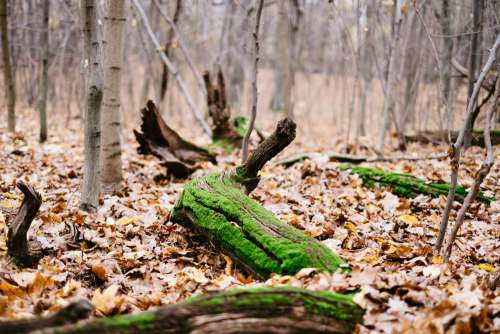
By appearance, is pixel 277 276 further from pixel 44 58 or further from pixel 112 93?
pixel 44 58

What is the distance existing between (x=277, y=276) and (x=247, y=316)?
2.52 feet

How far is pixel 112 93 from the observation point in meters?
5.43

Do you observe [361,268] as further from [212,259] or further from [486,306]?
[212,259]

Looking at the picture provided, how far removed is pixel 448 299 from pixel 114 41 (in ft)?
15.1

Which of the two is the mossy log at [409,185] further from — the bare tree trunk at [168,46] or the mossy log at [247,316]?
the bare tree trunk at [168,46]

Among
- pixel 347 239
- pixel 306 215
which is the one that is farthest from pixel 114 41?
pixel 347 239

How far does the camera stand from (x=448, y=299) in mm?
2396

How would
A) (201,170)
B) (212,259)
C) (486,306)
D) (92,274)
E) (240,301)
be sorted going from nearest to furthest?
(240,301)
(486,306)
(92,274)
(212,259)
(201,170)

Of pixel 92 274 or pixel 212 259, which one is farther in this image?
pixel 212 259

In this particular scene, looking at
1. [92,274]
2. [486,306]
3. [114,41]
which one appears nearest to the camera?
[486,306]

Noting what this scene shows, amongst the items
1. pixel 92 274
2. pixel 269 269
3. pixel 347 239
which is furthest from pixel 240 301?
pixel 347 239

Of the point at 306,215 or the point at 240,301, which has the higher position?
the point at 240,301

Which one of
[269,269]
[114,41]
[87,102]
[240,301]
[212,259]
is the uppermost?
[114,41]

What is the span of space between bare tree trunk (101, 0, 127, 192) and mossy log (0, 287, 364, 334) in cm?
387
